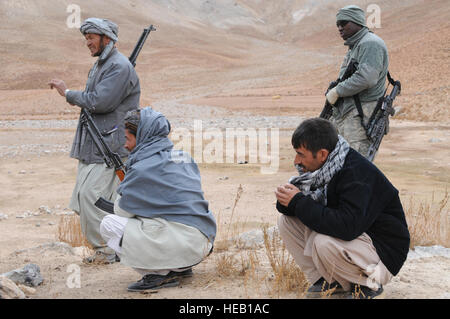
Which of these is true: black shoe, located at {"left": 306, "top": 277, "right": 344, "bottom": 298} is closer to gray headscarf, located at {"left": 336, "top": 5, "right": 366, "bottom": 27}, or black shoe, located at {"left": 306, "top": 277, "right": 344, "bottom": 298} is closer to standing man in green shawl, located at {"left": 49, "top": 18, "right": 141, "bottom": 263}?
standing man in green shawl, located at {"left": 49, "top": 18, "right": 141, "bottom": 263}

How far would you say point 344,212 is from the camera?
11.0ft

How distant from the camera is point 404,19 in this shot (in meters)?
79.4

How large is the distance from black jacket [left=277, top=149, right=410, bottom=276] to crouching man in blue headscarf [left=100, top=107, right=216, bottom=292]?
0.81 meters

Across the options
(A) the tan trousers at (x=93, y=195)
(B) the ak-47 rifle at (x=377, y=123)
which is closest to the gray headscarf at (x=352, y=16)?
(B) the ak-47 rifle at (x=377, y=123)

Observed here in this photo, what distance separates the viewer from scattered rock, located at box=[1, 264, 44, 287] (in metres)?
4.32

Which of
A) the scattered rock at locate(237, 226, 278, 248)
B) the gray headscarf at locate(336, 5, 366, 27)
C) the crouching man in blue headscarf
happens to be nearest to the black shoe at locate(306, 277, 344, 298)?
the crouching man in blue headscarf

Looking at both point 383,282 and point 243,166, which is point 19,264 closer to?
point 383,282

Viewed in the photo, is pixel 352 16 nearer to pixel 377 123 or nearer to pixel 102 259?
pixel 377 123

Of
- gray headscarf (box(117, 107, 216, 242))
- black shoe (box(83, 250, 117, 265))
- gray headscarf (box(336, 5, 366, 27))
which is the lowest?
black shoe (box(83, 250, 117, 265))

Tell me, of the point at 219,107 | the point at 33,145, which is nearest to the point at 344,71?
the point at 33,145

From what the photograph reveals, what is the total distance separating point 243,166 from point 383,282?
8.73 m

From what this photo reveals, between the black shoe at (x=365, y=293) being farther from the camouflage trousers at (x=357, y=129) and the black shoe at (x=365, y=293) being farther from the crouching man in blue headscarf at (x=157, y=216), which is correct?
the camouflage trousers at (x=357, y=129)

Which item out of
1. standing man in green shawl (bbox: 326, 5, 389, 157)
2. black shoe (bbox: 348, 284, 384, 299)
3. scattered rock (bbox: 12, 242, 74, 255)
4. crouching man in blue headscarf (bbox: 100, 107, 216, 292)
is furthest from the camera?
scattered rock (bbox: 12, 242, 74, 255)

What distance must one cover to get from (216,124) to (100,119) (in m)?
17.7
